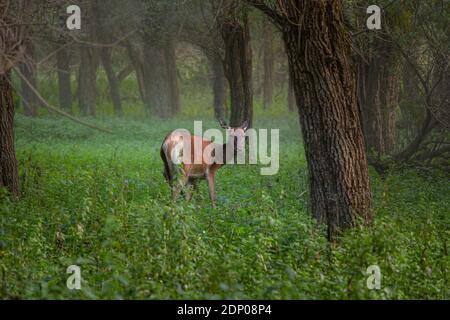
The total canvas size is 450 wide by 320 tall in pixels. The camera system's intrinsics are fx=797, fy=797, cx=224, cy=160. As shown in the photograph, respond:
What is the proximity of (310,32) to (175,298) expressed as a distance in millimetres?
4299

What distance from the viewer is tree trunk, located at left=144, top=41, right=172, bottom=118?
39250 millimetres

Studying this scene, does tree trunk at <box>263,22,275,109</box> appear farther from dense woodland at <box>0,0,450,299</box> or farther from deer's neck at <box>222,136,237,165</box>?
deer's neck at <box>222,136,237,165</box>

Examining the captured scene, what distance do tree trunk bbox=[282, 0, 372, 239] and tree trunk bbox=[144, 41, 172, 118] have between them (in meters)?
29.5

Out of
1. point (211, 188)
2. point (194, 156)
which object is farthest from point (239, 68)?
point (211, 188)

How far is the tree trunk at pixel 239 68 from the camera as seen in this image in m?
21.6

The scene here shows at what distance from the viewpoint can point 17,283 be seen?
7422 millimetres

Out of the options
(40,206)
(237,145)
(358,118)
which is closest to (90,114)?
(237,145)

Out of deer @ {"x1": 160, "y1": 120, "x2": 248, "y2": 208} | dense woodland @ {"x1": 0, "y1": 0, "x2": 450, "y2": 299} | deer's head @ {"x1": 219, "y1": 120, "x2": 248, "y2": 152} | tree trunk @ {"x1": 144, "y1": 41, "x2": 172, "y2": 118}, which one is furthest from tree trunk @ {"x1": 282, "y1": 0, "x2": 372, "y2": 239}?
tree trunk @ {"x1": 144, "y1": 41, "x2": 172, "y2": 118}

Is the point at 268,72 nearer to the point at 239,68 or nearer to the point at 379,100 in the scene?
the point at 239,68

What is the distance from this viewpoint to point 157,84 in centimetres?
3966

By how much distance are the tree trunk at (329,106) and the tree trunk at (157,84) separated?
29.5 meters

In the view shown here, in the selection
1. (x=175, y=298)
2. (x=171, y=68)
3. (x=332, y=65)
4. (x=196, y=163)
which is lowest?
(x=175, y=298)

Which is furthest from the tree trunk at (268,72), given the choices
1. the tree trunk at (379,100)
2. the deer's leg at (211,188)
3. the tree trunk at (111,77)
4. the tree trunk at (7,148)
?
the tree trunk at (7,148)

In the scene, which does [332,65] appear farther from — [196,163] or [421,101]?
[421,101]
